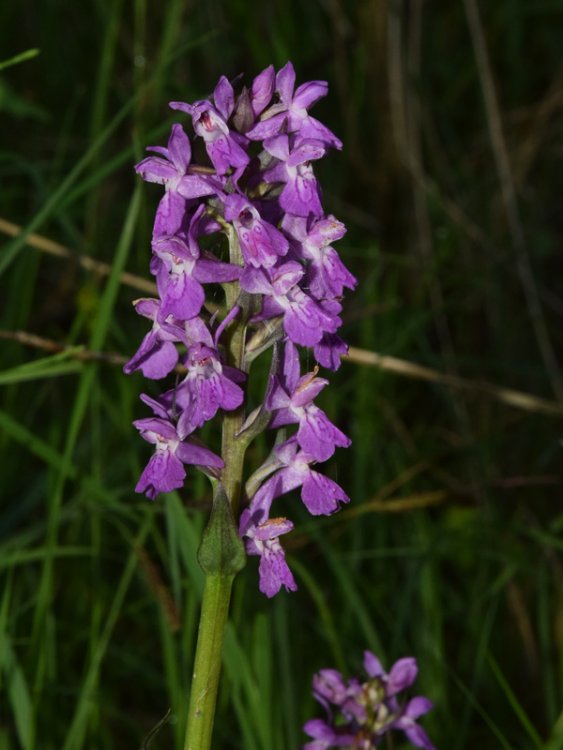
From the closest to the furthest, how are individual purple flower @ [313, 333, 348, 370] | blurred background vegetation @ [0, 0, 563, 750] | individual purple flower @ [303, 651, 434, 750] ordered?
individual purple flower @ [313, 333, 348, 370] → individual purple flower @ [303, 651, 434, 750] → blurred background vegetation @ [0, 0, 563, 750]

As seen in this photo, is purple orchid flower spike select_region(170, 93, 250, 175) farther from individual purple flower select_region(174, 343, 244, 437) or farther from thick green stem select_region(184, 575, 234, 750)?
thick green stem select_region(184, 575, 234, 750)

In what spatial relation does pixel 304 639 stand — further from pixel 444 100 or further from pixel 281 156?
pixel 444 100

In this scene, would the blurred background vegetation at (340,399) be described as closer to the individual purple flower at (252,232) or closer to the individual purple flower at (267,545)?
the individual purple flower at (267,545)

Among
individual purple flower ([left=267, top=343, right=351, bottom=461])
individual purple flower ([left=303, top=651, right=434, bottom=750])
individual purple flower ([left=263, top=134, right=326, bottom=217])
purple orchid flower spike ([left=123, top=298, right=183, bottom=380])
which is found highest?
individual purple flower ([left=263, top=134, right=326, bottom=217])

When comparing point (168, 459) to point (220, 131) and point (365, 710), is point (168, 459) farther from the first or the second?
point (365, 710)

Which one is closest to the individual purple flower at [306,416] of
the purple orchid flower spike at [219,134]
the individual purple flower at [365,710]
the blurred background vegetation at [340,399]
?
the purple orchid flower spike at [219,134]

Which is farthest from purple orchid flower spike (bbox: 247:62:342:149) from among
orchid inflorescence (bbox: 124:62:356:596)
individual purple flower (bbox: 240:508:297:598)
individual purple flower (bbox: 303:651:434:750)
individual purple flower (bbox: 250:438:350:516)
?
individual purple flower (bbox: 303:651:434:750)
